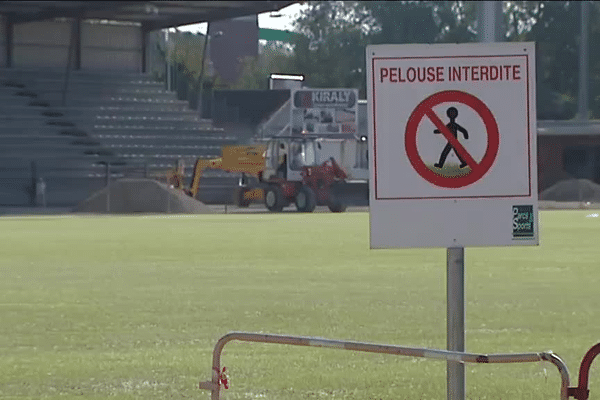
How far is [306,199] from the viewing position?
65.6 m

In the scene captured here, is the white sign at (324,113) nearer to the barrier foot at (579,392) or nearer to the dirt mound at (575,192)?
the dirt mound at (575,192)

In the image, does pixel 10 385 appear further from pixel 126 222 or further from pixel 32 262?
pixel 126 222

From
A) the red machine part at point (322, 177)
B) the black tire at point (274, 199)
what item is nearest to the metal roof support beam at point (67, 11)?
the red machine part at point (322, 177)

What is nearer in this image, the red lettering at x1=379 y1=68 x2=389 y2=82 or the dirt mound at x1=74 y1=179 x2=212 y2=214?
the red lettering at x1=379 y1=68 x2=389 y2=82

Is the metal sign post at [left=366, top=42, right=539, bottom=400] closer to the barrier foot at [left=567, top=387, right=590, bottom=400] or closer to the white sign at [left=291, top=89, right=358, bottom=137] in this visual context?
the barrier foot at [left=567, top=387, right=590, bottom=400]

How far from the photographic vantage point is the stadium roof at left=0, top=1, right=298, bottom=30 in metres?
79.3

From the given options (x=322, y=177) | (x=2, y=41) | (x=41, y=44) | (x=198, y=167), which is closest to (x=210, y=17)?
(x=41, y=44)

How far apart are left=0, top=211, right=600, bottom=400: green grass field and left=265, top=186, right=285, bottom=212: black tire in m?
28.1

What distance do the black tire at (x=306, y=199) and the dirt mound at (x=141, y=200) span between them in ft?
11.5

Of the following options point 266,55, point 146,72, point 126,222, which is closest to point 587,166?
point 146,72

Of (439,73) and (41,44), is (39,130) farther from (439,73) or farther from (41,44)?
(439,73)

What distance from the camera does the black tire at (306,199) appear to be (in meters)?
65.4

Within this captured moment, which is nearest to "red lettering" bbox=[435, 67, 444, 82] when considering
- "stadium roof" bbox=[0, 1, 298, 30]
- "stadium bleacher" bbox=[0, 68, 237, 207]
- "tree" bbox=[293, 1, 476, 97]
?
"stadium bleacher" bbox=[0, 68, 237, 207]

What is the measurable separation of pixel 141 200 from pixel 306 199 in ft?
20.3
